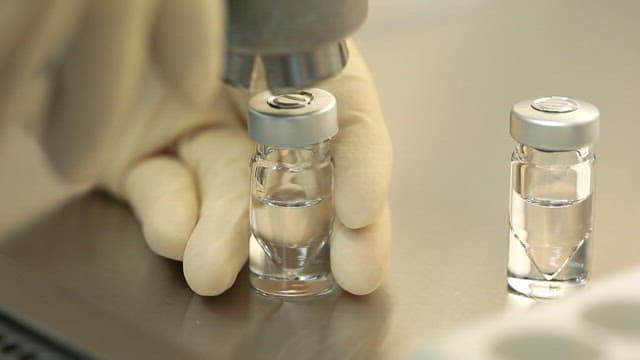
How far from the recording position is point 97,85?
33 centimetres

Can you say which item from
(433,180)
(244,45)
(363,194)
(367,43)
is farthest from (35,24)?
(367,43)

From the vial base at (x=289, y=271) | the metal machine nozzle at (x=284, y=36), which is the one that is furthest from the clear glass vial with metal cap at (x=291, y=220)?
the metal machine nozzle at (x=284, y=36)

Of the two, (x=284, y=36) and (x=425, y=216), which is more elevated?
(x=284, y=36)

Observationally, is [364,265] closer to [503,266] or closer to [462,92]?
[503,266]

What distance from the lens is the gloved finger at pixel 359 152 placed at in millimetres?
549

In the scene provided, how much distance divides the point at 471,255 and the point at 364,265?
2.6 inches

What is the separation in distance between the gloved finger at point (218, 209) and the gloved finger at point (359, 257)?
43 millimetres

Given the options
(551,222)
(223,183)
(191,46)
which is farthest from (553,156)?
(191,46)

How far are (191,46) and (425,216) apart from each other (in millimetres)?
304

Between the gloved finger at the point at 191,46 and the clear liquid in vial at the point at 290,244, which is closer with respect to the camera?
the gloved finger at the point at 191,46

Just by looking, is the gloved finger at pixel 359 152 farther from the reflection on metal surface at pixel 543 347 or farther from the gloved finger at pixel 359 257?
the reflection on metal surface at pixel 543 347

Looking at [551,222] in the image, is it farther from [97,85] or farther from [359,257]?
[97,85]

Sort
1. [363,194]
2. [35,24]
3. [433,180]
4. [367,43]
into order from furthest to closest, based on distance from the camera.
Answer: [367,43]
[433,180]
[363,194]
[35,24]

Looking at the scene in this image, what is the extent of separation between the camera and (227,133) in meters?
0.62
